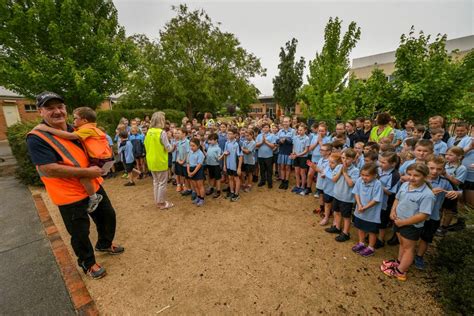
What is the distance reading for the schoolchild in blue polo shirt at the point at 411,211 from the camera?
2.53 metres

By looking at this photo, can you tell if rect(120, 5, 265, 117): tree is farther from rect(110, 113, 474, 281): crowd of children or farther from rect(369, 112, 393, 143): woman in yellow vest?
rect(369, 112, 393, 143): woman in yellow vest

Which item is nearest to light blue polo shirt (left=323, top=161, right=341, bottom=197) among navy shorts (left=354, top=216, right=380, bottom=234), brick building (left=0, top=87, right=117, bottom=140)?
navy shorts (left=354, top=216, right=380, bottom=234)

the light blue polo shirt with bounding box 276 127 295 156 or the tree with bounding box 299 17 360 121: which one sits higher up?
the tree with bounding box 299 17 360 121

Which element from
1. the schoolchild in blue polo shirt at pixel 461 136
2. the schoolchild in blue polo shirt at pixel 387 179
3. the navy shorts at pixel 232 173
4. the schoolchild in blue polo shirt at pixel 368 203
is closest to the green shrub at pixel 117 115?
the navy shorts at pixel 232 173

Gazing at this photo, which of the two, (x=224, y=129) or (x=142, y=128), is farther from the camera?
(x=142, y=128)

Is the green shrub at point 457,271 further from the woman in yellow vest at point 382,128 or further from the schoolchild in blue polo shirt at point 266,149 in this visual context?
the schoolchild in blue polo shirt at point 266,149

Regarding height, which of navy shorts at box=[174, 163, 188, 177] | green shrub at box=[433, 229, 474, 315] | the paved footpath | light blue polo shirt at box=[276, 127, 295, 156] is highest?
light blue polo shirt at box=[276, 127, 295, 156]

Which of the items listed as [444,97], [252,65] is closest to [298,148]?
[444,97]

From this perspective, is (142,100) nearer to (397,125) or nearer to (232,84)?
(232,84)

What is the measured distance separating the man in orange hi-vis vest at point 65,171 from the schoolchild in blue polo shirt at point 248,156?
3598 mm

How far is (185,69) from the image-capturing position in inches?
695

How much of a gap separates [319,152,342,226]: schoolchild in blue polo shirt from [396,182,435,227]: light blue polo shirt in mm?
1144

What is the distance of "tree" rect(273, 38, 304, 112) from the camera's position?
78.2ft

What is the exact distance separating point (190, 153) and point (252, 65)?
18579 millimetres
